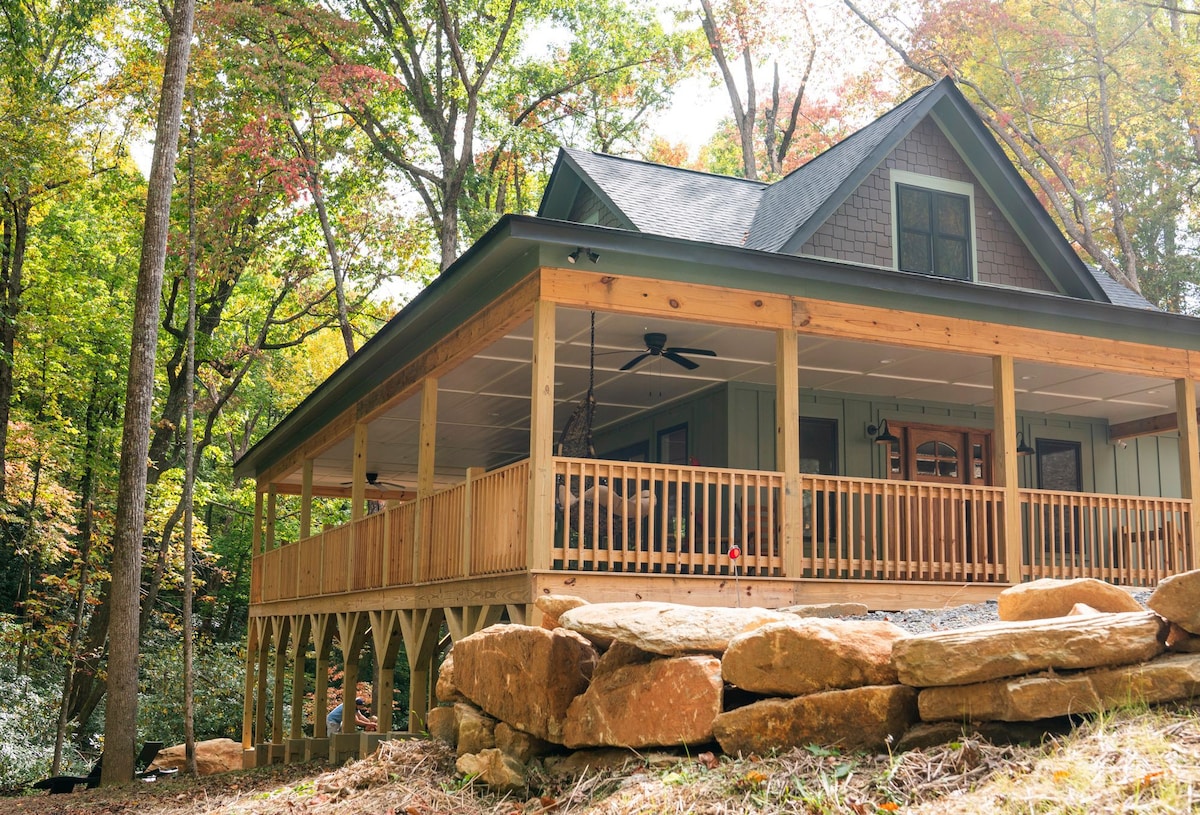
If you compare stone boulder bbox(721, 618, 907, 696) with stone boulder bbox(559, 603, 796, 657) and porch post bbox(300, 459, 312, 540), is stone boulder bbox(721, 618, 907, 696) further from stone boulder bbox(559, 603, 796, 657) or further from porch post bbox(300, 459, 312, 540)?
porch post bbox(300, 459, 312, 540)

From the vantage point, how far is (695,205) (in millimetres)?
14672

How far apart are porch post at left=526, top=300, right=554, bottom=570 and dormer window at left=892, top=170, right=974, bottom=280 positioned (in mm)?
5891

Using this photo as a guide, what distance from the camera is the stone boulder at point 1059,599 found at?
6.27 m

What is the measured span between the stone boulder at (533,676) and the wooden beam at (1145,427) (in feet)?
39.3

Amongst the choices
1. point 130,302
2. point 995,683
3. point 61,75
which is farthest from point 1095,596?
point 130,302

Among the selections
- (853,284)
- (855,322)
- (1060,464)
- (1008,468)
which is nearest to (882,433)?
(1060,464)

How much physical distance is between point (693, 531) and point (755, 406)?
542 centimetres

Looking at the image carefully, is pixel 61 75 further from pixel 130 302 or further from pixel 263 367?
pixel 263 367

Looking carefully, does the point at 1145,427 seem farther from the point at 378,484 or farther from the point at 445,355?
the point at 378,484

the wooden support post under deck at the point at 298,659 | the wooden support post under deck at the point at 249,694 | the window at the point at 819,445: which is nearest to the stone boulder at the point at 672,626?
the window at the point at 819,445

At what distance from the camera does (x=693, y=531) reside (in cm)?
969

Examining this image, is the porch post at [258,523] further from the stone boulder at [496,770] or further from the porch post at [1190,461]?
the stone boulder at [496,770]

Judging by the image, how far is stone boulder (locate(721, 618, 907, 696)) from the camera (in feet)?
18.4

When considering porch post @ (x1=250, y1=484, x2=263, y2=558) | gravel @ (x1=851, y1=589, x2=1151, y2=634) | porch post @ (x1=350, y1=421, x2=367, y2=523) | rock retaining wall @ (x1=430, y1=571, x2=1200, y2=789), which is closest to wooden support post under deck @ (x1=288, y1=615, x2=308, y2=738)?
porch post @ (x1=250, y1=484, x2=263, y2=558)
